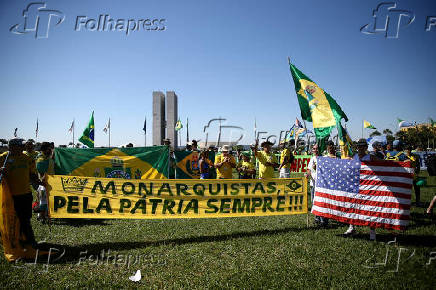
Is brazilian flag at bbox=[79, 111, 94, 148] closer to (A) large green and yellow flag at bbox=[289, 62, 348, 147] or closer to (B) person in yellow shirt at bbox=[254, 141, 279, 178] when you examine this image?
(B) person in yellow shirt at bbox=[254, 141, 279, 178]

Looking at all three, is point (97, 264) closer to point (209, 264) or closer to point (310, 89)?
point (209, 264)

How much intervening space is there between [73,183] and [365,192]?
7.06 m

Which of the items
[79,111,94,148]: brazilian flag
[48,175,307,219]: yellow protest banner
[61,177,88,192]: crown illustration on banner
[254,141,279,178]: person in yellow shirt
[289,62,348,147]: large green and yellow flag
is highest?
[289,62,348,147]: large green and yellow flag

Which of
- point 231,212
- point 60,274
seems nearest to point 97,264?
point 60,274

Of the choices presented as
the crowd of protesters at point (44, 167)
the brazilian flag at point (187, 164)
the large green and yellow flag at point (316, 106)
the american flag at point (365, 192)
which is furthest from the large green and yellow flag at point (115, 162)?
the american flag at point (365, 192)

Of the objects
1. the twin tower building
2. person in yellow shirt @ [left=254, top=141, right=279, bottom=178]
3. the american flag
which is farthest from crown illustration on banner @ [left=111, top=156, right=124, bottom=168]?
the twin tower building

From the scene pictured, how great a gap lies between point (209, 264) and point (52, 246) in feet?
11.9

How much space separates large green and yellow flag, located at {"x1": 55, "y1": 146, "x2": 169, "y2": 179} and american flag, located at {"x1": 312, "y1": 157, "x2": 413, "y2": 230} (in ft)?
21.4

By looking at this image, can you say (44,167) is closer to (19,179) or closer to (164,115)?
(19,179)

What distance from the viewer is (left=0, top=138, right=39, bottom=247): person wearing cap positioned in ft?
15.5

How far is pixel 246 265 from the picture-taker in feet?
14.5

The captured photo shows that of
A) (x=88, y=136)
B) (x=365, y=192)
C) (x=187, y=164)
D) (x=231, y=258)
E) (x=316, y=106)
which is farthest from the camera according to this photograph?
(x=88, y=136)

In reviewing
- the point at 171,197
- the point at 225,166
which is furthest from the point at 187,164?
the point at 171,197

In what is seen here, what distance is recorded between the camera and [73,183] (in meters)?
5.87
